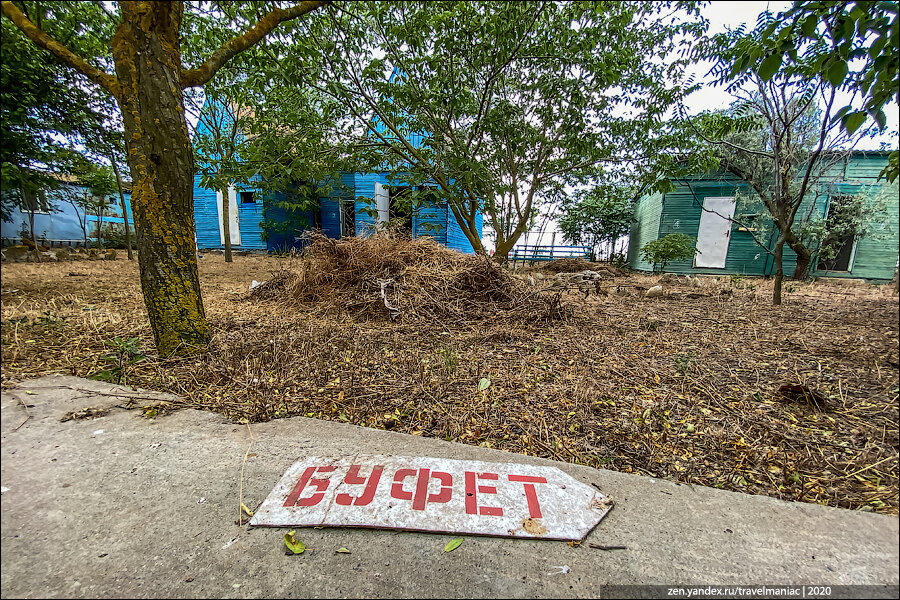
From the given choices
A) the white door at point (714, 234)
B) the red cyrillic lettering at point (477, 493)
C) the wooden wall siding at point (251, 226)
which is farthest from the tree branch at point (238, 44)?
the wooden wall siding at point (251, 226)

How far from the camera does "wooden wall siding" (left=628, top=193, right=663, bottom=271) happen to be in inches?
467

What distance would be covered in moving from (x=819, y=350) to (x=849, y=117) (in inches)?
83.7

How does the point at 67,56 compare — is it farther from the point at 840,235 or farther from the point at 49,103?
the point at 840,235

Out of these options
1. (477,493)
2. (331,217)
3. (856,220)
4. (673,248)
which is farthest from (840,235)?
(331,217)

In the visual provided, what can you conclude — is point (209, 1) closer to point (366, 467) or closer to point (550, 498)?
point (366, 467)

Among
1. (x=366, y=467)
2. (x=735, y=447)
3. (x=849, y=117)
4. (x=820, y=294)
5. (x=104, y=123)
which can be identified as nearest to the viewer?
(x=849, y=117)

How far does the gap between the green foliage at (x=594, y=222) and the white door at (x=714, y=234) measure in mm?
4631

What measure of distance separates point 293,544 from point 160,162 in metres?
2.31

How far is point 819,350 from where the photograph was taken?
99.4 inches

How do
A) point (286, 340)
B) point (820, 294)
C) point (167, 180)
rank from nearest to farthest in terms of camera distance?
point (167, 180) → point (286, 340) → point (820, 294)

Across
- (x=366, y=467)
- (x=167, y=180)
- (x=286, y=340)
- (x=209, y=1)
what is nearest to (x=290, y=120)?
(x=209, y=1)

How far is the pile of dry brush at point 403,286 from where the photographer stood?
393 centimetres

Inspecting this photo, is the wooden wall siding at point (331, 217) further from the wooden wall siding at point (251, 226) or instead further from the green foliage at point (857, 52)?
the green foliage at point (857, 52)

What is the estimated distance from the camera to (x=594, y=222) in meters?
17.0
